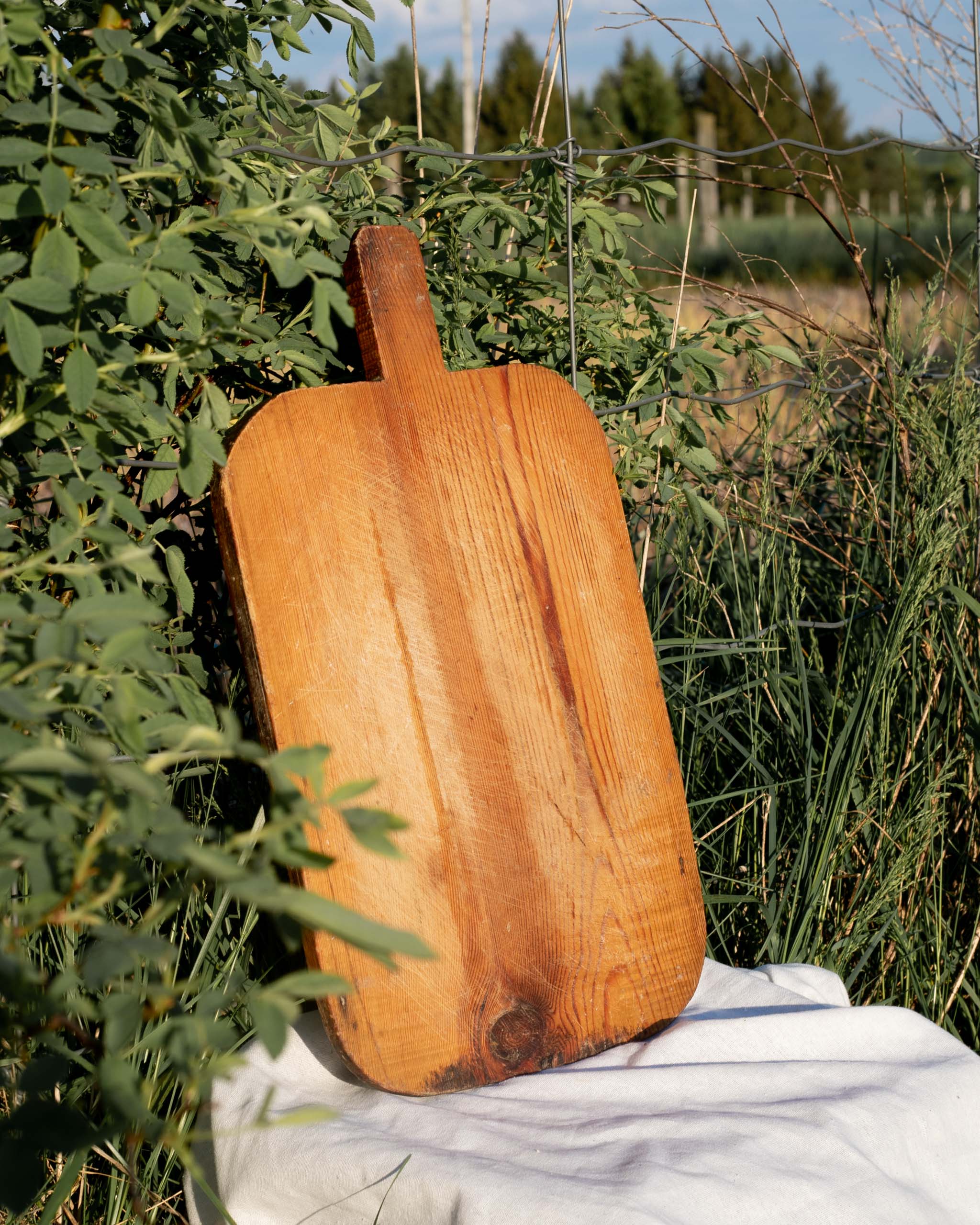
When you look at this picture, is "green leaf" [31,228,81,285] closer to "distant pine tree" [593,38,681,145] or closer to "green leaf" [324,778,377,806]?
"green leaf" [324,778,377,806]

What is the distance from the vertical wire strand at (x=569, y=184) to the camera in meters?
1.52

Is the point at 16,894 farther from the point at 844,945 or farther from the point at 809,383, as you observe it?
the point at 809,383

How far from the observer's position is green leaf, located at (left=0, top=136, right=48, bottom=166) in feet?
3.02

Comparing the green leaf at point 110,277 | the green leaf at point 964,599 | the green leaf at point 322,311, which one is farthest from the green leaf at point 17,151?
the green leaf at point 964,599

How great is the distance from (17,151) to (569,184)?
81cm

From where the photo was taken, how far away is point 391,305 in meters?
1.37

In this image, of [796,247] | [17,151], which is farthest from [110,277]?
[796,247]

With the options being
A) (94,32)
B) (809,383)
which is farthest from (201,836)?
(809,383)

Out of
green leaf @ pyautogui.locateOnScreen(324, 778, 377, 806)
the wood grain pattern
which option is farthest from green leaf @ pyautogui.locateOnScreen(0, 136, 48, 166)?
green leaf @ pyautogui.locateOnScreen(324, 778, 377, 806)

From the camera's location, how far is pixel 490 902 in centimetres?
129

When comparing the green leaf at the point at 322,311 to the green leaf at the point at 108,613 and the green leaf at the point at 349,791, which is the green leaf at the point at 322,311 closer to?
the green leaf at the point at 108,613

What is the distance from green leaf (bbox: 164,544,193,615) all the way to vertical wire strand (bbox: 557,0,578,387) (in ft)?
2.07

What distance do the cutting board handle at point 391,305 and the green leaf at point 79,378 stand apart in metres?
0.46

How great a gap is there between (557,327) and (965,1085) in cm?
118
